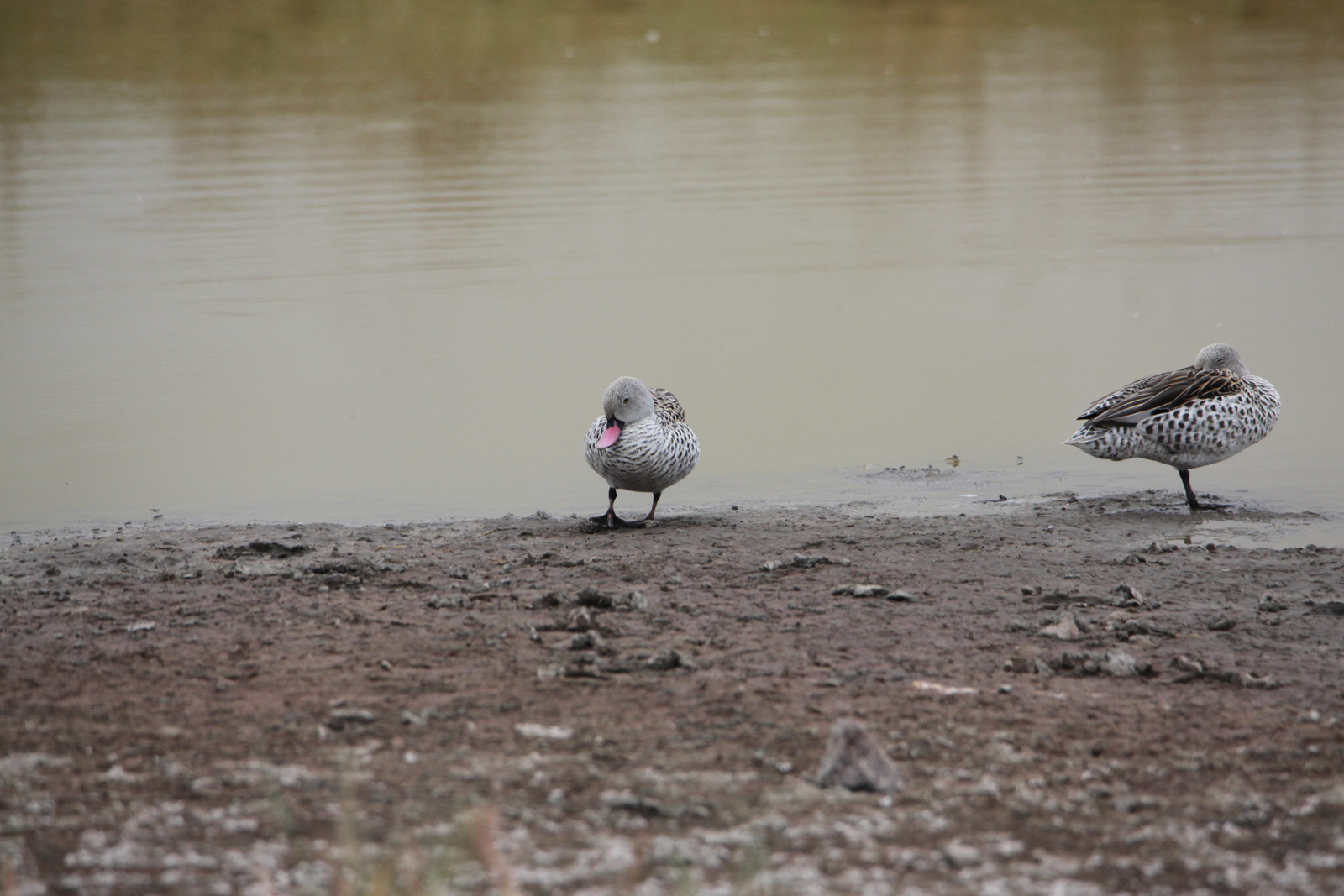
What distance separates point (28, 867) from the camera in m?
3.35

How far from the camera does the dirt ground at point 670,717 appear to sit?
11.2 ft

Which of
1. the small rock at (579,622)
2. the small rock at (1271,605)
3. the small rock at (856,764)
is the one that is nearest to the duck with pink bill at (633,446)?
the small rock at (579,622)

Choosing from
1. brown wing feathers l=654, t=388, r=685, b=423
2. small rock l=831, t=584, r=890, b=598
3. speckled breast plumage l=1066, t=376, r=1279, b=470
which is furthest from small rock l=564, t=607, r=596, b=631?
speckled breast plumage l=1066, t=376, r=1279, b=470

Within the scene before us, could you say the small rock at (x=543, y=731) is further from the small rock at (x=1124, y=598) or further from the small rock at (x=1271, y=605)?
the small rock at (x=1271, y=605)

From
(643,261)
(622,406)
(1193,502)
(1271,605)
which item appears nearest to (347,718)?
(622,406)

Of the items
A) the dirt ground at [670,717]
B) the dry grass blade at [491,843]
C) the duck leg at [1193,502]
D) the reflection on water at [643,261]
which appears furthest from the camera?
the reflection on water at [643,261]

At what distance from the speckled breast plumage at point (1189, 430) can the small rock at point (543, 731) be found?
15.6 ft

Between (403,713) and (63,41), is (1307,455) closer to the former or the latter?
(403,713)

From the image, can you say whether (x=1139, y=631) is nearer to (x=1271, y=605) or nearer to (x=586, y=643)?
(x=1271, y=605)

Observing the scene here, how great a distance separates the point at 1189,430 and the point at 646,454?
297cm

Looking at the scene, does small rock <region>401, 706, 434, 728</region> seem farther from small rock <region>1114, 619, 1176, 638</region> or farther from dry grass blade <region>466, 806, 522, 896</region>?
small rock <region>1114, 619, 1176, 638</region>

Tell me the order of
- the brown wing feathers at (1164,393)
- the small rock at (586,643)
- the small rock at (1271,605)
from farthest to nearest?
the brown wing feathers at (1164,393), the small rock at (1271,605), the small rock at (586,643)

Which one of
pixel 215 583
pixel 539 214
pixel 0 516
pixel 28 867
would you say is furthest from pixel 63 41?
pixel 28 867

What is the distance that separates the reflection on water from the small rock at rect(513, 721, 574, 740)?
4097mm
